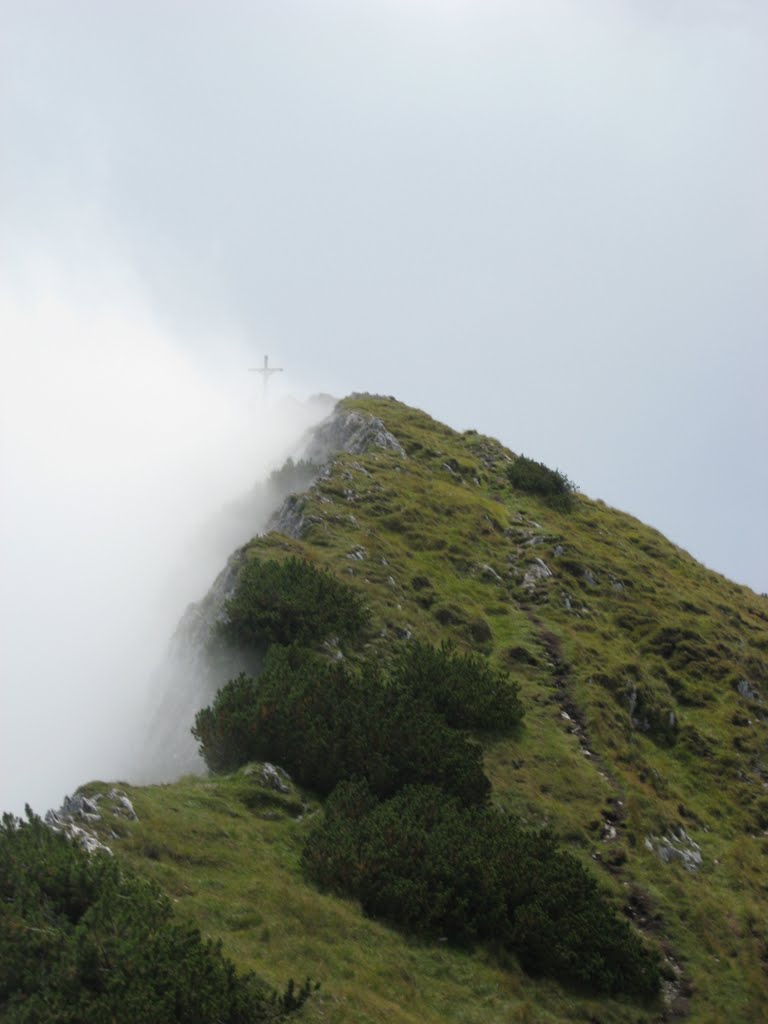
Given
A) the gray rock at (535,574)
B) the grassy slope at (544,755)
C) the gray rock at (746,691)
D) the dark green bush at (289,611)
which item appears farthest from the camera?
the gray rock at (535,574)

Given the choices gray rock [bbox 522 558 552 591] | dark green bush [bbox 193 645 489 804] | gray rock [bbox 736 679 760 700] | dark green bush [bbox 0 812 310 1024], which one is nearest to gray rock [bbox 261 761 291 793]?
dark green bush [bbox 193 645 489 804]

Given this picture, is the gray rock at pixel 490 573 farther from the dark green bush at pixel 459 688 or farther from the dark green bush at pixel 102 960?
the dark green bush at pixel 102 960

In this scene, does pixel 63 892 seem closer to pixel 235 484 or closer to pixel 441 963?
pixel 441 963

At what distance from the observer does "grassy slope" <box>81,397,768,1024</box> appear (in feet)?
49.5

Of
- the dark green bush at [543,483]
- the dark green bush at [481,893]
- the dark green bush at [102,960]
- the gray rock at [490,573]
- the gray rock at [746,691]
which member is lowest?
the dark green bush at [102,960]

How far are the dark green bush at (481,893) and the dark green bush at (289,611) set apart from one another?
27.9 feet

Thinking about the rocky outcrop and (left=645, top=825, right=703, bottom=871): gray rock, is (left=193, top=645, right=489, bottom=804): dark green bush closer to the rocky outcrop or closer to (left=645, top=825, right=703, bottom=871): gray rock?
the rocky outcrop

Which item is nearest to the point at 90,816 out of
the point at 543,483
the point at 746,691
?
the point at 746,691

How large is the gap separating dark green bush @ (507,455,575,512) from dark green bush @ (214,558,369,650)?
24.6 m

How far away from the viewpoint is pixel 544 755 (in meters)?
25.0

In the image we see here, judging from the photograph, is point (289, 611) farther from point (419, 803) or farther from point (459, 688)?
point (419, 803)

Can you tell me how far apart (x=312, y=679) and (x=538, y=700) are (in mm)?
8969

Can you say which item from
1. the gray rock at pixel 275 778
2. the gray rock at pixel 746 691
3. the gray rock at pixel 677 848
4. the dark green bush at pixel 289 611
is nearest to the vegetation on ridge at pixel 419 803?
the dark green bush at pixel 289 611

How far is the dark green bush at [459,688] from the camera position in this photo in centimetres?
2484
